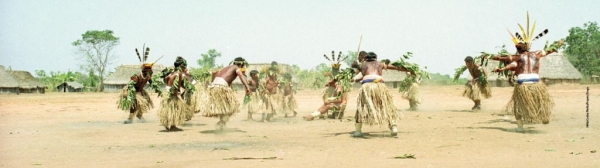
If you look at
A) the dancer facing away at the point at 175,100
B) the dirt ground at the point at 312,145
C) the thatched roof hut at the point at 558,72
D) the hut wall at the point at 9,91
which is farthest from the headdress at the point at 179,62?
the hut wall at the point at 9,91

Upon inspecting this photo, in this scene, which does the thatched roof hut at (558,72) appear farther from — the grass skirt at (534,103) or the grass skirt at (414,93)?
the grass skirt at (534,103)

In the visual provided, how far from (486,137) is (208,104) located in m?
4.36

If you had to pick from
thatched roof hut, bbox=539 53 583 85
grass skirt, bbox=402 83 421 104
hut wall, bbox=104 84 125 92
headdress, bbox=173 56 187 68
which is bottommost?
grass skirt, bbox=402 83 421 104

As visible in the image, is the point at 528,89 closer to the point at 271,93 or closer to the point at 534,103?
the point at 534,103

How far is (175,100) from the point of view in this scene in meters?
9.55

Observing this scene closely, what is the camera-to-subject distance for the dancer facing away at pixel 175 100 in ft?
Answer: 31.2

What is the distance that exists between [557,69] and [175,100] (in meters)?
30.7

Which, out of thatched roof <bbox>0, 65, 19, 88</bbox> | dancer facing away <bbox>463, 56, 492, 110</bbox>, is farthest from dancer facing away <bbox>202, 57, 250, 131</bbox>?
thatched roof <bbox>0, 65, 19, 88</bbox>

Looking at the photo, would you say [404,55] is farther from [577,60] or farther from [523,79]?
[577,60]

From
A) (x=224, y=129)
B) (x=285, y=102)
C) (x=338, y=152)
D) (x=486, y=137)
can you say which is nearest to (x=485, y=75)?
(x=285, y=102)

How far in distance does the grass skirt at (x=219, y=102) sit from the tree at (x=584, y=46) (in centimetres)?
3885

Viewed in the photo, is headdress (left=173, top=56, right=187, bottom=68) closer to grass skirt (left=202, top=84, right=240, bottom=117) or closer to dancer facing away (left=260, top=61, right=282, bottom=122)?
grass skirt (left=202, top=84, right=240, bottom=117)

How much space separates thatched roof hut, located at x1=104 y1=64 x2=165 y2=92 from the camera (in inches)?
1702

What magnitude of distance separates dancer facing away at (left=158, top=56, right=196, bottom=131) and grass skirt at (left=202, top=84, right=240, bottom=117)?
0.63 meters
